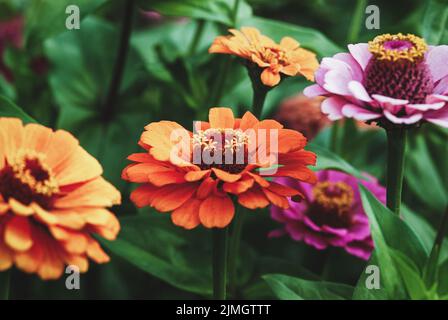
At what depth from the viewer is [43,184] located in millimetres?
441

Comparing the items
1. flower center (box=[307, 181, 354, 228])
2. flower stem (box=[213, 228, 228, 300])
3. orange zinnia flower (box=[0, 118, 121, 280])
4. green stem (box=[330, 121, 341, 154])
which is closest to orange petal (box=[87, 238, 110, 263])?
orange zinnia flower (box=[0, 118, 121, 280])

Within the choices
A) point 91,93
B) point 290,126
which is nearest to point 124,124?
point 91,93

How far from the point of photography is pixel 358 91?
1.55 ft

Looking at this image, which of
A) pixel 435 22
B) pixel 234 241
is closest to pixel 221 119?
pixel 234 241

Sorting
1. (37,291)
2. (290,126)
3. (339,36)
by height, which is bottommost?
(37,291)

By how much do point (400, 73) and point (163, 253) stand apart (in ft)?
0.87

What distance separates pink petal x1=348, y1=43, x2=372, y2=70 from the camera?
Answer: 53 cm

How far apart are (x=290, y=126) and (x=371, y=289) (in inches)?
16.5

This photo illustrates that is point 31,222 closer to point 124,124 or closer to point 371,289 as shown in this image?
point 371,289

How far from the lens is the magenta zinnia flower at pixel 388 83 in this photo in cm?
47

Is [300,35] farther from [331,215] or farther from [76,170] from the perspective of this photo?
[76,170]

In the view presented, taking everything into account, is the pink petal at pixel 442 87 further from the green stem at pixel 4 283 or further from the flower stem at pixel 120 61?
the flower stem at pixel 120 61

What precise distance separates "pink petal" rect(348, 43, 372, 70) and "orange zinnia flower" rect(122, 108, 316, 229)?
0.08 m
